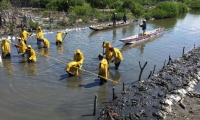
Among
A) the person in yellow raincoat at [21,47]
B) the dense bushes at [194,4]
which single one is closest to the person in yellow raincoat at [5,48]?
the person in yellow raincoat at [21,47]

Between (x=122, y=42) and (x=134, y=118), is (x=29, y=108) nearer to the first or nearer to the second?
(x=134, y=118)

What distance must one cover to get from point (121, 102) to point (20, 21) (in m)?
19.8

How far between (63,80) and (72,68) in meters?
0.84

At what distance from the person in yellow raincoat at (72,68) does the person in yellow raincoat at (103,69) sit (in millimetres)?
1662

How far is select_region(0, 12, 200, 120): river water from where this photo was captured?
10.3m

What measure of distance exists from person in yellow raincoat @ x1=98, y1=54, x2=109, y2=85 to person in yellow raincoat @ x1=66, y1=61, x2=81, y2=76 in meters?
1.66

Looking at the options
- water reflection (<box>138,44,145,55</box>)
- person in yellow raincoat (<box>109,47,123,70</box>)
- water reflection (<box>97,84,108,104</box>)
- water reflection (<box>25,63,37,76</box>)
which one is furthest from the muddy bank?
water reflection (<box>25,63,37,76</box>)

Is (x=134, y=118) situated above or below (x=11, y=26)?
below

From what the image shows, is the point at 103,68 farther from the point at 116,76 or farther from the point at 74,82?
the point at 116,76

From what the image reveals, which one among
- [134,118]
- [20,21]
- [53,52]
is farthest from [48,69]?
[20,21]

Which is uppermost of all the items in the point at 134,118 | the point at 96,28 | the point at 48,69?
the point at 96,28

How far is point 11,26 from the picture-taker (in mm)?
24219

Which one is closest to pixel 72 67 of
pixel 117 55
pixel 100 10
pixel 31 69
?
pixel 117 55

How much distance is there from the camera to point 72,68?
13.5m
